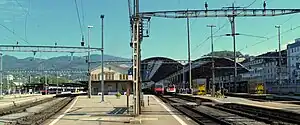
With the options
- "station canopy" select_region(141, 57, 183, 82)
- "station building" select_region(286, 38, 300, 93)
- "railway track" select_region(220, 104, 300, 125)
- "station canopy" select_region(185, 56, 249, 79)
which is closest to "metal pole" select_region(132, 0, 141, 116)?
"railway track" select_region(220, 104, 300, 125)

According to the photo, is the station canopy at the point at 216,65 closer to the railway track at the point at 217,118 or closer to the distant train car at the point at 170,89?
the distant train car at the point at 170,89

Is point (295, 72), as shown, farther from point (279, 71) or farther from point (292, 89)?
point (292, 89)

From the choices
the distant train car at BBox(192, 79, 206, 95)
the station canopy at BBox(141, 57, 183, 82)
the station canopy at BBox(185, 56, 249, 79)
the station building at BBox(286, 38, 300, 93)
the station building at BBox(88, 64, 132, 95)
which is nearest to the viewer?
the station building at BBox(286, 38, 300, 93)

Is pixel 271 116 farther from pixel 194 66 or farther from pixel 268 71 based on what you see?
pixel 268 71

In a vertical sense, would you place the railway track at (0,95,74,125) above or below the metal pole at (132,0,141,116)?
below

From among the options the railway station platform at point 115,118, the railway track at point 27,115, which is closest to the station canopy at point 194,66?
the railway track at point 27,115

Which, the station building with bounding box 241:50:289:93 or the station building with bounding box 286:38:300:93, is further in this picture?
the station building with bounding box 241:50:289:93

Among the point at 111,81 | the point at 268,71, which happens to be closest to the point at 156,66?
the point at 111,81

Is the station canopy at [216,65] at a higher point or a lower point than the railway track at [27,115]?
higher

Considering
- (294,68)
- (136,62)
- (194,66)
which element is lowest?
(136,62)

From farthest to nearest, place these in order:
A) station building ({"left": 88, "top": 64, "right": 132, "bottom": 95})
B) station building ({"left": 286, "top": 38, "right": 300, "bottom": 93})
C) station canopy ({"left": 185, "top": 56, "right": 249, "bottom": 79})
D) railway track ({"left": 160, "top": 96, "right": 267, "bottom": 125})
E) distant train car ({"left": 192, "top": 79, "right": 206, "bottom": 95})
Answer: station building ({"left": 88, "top": 64, "right": 132, "bottom": 95}) → station canopy ({"left": 185, "top": 56, "right": 249, "bottom": 79}) → distant train car ({"left": 192, "top": 79, "right": 206, "bottom": 95}) → station building ({"left": 286, "top": 38, "right": 300, "bottom": 93}) → railway track ({"left": 160, "top": 96, "right": 267, "bottom": 125})

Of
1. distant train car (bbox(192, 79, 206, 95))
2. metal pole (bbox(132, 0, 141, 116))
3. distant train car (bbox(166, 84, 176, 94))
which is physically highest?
metal pole (bbox(132, 0, 141, 116))

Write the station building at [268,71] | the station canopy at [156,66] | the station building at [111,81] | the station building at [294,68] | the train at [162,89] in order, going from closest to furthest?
1. the station building at [294,68]
2. the station building at [268,71]
3. the train at [162,89]
4. the station building at [111,81]
5. the station canopy at [156,66]

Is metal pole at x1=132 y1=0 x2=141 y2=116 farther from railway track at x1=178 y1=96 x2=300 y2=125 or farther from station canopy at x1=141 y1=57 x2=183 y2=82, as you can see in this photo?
station canopy at x1=141 y1=57 x2=183 y2=82
